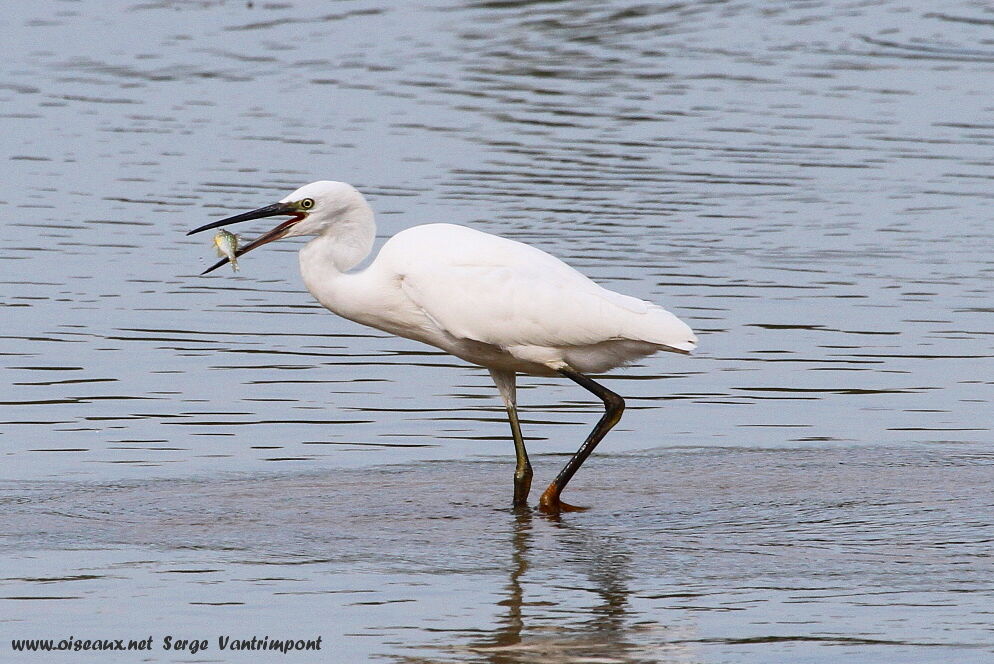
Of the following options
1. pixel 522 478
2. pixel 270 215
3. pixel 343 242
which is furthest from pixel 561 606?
pixel 270 215

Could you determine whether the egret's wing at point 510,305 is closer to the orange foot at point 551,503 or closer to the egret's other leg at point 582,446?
the egret's other leg at point 582,446

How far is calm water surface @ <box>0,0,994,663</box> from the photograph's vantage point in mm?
7066

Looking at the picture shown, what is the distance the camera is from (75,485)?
8.62 meters

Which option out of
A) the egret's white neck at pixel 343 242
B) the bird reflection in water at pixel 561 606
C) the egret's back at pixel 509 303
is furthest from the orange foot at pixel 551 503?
the egret's white neck at pixel 343 242

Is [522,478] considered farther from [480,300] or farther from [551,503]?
[480,300]

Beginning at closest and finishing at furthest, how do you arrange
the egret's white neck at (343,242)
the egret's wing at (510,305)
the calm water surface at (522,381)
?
the calm water surface at (522,381), the egret's wing at (510,305), the egret's white neck at (343,242)

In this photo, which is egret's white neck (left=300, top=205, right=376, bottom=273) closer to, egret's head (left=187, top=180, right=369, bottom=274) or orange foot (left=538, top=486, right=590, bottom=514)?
egret's head (left=187, top=180, right=369, bottom=274)

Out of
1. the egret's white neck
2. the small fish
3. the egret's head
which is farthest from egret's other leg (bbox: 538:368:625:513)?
the small fish

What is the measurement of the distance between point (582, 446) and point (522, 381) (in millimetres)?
2329

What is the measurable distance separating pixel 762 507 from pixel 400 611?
7.05ft

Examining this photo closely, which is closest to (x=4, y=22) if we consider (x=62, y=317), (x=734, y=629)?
(x=62, y=317)

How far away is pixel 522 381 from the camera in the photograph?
11.2 m

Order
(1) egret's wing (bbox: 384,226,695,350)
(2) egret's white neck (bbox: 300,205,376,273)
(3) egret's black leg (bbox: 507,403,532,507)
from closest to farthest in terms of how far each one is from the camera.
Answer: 1. (1) egret's wing (bbox: 384,226,695,350)
2. (3) egret's black leg (bbox: 507,403,532,507)
3. (2) egret's white neck (bbox: 300,205,376,273)

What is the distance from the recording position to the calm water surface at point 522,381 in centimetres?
707
